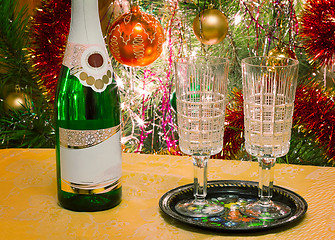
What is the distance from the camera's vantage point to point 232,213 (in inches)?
29.9

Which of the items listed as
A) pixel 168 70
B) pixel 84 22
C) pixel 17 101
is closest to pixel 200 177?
pixel 84 22

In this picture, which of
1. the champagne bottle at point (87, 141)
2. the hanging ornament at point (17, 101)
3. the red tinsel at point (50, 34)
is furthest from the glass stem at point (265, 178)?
the hanging ornament at point (17, 101)

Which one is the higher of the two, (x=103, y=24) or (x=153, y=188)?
(x=103, y=24)

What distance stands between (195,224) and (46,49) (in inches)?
32.4

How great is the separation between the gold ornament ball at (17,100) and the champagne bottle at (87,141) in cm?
67

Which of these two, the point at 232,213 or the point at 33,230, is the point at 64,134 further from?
the point at 232,213

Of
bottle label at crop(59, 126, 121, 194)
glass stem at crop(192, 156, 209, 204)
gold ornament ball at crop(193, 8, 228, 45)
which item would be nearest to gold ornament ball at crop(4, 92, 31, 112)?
gold ornament ball at crop(193, 8, 228, 45)

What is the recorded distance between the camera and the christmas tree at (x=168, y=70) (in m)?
1.18

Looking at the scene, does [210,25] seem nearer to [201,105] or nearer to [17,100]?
[201,105]

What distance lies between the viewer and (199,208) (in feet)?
2.51

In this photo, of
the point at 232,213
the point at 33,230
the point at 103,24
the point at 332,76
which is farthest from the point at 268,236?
the point at 103,24

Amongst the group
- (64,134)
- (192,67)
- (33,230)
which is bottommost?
(33,230)

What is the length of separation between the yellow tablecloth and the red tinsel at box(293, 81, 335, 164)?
0.24 metres

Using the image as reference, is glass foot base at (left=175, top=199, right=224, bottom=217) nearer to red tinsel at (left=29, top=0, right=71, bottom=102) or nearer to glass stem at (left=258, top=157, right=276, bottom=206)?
glass stem at (left=258, top=157, right=276, bottom=206)
